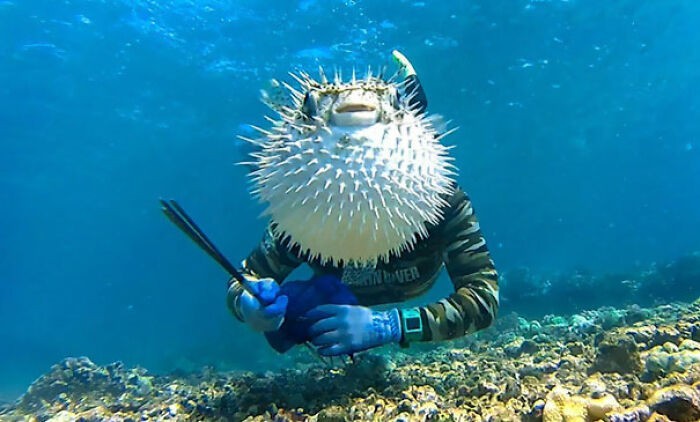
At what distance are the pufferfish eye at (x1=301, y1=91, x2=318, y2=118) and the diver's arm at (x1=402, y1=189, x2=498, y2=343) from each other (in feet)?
4.41

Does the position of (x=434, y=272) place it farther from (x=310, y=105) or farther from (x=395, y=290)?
(x=310, y=105)

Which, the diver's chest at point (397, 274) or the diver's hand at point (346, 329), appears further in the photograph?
the diver's chest at point (397, 274)

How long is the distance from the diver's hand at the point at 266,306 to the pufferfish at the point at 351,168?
40 centimetres

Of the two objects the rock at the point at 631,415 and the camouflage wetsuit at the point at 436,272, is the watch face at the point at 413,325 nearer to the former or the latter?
the camouflage wetsuit at the point at 436,272

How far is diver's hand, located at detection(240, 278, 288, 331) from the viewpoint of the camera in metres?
2.72

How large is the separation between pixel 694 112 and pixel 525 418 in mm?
50456

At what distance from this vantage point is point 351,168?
2002mm

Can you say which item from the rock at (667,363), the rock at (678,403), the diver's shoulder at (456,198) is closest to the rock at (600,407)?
the rock at (678,403)

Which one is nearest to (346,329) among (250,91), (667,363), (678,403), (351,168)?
(351,168)

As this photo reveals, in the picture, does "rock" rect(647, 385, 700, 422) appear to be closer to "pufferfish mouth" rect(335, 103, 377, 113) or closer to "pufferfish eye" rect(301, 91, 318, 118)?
"pufferfish mouth" rect(335, 103, 377, 113)

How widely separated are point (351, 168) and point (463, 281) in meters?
1.53

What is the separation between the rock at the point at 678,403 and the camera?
171 centimetres

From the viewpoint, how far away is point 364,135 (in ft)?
6.71

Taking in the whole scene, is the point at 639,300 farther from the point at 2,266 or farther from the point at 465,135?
the point at 2,266
